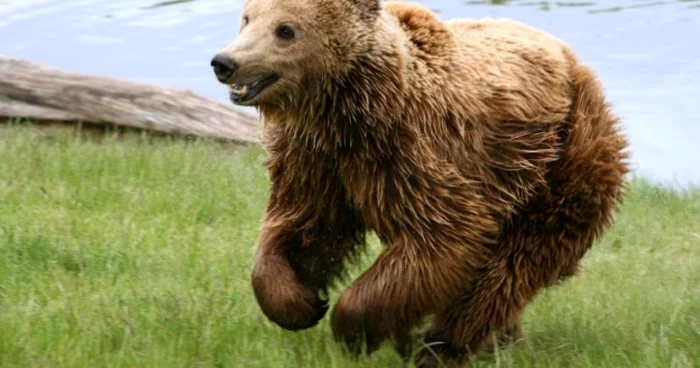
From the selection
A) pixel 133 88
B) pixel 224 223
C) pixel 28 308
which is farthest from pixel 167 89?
pixel 28 308

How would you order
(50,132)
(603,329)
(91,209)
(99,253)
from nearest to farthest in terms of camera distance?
(603,329) < (99,253) < (91,209) < (50,132)

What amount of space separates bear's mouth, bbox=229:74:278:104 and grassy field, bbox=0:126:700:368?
1.07 m

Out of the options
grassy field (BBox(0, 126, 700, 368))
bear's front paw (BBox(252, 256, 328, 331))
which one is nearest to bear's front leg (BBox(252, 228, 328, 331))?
bear's front paw (BBox(252, 256, 328, 331))

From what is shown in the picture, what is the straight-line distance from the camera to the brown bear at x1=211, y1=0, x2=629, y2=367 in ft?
18.2

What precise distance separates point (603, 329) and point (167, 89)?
15.1 feet

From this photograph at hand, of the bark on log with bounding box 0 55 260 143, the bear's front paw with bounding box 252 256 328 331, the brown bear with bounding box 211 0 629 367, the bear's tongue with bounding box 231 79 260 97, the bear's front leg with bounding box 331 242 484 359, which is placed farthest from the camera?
the bark on log with bounding box 0 55 260 143

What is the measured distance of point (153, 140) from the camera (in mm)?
9828

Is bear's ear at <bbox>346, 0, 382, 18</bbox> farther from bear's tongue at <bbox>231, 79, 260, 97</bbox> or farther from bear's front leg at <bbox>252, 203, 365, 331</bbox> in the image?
bear's front leg at <bbox>252, 203, 365, 331</bbox>

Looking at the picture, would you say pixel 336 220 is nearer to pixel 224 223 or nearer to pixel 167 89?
pixel 224 223

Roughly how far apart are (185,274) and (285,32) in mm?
2089

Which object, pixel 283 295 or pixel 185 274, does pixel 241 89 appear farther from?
pixel 185 274

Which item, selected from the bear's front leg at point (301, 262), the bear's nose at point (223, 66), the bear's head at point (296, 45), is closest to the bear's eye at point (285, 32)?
the bear's head at point (296, 45)

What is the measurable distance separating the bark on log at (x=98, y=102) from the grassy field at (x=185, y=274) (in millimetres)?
156

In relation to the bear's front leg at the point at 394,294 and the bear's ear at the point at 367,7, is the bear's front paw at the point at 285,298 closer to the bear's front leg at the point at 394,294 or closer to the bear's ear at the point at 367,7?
the bear's front leg at the point at 394,294
